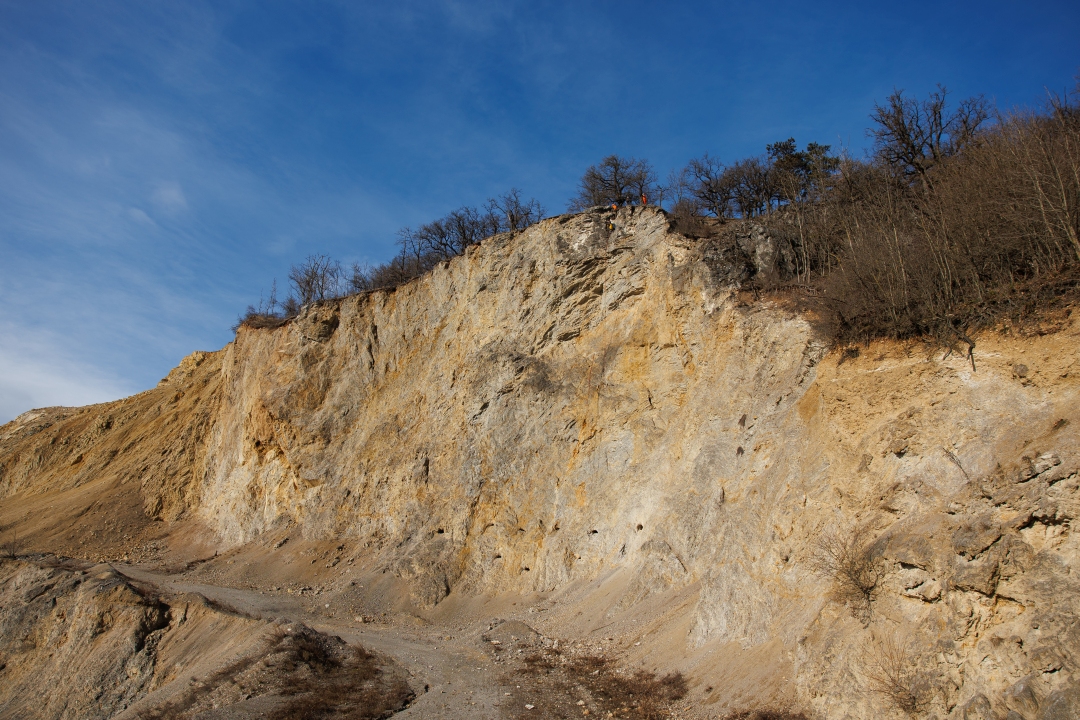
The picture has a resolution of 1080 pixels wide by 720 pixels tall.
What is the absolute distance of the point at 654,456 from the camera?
19.3 m

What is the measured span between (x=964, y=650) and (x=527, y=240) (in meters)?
20.8

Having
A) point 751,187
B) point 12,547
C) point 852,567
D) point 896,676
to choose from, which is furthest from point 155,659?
point 751,187

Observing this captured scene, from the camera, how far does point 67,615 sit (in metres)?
21.7

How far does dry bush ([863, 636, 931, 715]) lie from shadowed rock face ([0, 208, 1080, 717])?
0.14 feet

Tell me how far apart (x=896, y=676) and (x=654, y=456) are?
10886 millimetres

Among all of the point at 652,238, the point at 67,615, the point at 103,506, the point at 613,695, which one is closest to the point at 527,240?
the point at 652,238

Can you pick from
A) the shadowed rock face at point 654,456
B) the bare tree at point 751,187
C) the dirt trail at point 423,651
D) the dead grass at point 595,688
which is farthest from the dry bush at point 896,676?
the bare tree at point 751,187

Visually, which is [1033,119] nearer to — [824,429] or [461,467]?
[824,429]

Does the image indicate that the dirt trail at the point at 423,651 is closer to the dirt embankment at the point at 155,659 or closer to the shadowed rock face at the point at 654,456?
the dirt embankment at the point at 155,659

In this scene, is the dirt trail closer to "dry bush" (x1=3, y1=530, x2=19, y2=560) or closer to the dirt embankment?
the dirt embankment

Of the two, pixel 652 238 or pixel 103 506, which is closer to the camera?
pixel 652 238

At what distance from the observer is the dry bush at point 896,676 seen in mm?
8266

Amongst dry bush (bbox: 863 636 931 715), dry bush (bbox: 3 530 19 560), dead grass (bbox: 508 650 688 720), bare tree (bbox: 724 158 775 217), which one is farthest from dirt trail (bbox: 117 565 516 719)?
bare tree (bbox: 724 158 775 217)

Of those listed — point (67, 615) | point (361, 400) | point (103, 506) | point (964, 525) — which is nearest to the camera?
point (964, 525)
